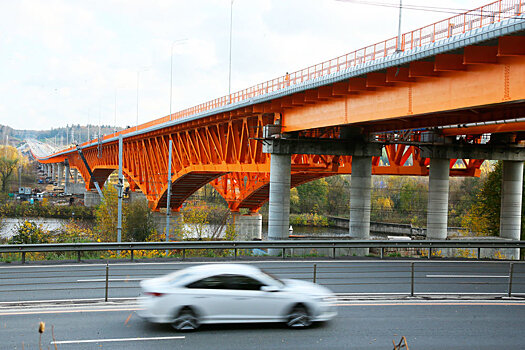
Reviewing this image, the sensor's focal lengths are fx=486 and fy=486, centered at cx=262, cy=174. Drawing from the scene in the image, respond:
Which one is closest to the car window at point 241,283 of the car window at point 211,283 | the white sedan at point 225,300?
the white sedan at point 225,300

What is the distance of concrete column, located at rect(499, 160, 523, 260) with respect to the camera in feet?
102

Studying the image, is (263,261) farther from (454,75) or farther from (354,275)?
(454,75)

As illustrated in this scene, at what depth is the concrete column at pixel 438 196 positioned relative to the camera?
2952cm

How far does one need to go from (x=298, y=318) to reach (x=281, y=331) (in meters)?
0.41

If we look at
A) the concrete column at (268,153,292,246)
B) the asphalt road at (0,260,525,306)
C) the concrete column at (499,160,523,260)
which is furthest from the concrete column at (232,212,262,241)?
the asphalt road at (0,260,525,306)

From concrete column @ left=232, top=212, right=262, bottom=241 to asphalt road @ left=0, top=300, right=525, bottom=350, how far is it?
4151 cm

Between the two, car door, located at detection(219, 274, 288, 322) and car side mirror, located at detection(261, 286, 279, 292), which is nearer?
car door, located at detection(219, 274, 288, 322)

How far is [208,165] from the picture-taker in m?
34.3

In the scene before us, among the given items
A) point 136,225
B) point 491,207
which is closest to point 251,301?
point 136,225

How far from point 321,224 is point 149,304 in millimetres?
75645

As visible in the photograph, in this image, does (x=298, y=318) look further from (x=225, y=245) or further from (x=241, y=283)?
(x=225, y=245)

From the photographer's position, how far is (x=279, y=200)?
24000 mm

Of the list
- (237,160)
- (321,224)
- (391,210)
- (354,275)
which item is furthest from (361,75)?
(391,210)

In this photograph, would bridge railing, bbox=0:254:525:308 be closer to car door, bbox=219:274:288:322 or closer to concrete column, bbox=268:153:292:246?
car door, bbox=219:274:288:322
